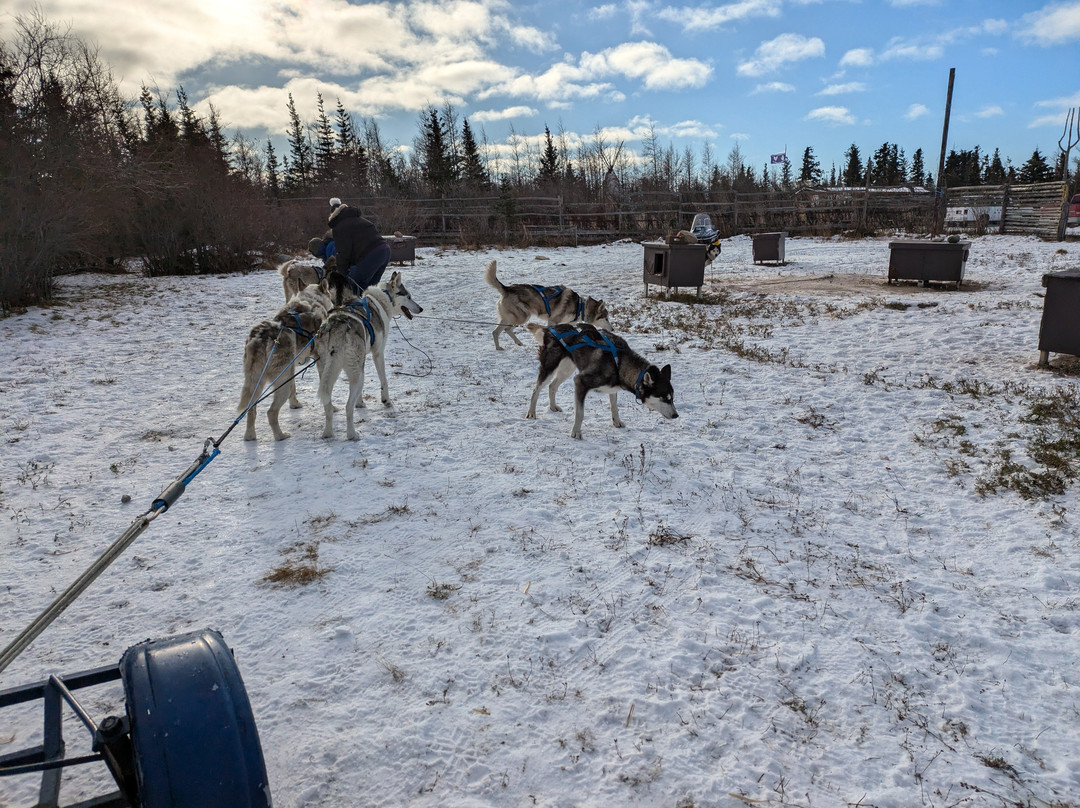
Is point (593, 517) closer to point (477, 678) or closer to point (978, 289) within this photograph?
point (477, 678)

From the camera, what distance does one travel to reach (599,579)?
131 inches

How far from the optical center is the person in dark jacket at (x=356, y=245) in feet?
27.5

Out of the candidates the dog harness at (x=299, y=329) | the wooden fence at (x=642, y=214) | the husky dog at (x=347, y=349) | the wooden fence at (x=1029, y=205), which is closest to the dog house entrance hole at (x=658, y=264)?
the husky dog at (x=347, y=349)

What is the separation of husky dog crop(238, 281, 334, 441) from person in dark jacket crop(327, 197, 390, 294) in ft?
9.70

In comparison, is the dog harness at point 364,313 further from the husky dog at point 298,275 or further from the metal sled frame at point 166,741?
the husky dog at point 298,275

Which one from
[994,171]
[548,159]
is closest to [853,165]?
[994,171]

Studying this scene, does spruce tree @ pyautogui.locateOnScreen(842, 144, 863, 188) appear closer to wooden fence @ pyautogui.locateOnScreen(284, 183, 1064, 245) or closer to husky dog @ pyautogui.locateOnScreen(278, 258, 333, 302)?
wooden fence @ pyautogui.locateOnScreen(284, 183, 1064, 245)

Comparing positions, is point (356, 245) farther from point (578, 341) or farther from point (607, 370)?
point (607, 370)

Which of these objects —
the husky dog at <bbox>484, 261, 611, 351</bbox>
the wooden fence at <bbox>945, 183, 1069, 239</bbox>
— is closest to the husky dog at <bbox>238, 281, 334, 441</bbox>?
the husky dog at <bbox>484, 261, 611, 351</bbox>

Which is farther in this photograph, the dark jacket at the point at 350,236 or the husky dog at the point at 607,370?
the dark jacket at the point at 350,236

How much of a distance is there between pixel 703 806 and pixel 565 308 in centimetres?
732

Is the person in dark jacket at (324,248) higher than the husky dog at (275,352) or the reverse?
higher

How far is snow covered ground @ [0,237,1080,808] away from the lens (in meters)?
2.24

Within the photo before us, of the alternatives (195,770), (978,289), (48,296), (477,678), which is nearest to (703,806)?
(477,678)
